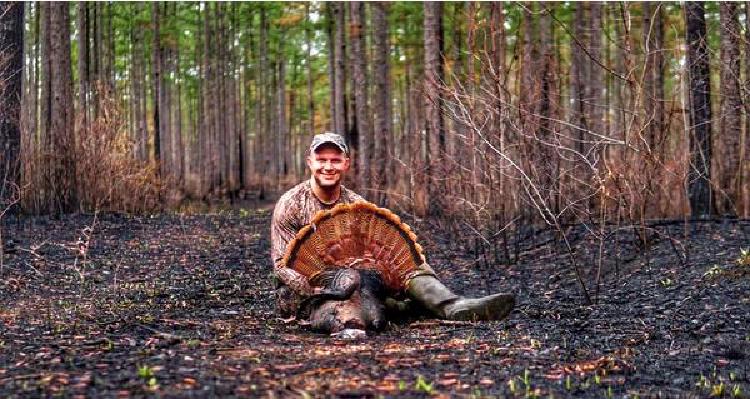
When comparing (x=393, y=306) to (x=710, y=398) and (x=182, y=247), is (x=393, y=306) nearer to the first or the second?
(x=710, y=398)

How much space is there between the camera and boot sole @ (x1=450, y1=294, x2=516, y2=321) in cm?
614

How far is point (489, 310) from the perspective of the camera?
6.17 meters

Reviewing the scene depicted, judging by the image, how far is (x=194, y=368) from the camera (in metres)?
4.47

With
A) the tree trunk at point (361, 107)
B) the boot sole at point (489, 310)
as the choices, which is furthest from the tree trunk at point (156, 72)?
the boot sole at point (489, 310)

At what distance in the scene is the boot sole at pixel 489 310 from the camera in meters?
6.14

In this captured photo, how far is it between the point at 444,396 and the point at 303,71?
36.0 meters

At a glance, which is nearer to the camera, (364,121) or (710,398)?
(710,398)

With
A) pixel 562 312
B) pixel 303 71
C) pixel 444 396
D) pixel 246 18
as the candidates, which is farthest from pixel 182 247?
pixel 303 71

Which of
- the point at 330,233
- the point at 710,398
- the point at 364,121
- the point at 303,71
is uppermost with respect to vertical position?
the point at 303,71

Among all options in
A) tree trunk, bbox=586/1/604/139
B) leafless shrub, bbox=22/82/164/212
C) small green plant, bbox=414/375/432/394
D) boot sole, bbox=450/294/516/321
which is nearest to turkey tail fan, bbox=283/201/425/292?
boot sole, bbox=450/294/516/321

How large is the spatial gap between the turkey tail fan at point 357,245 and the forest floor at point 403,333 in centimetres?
41

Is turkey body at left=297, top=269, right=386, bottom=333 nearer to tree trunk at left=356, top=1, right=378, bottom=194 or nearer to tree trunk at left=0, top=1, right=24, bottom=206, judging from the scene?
tree trunk at left=0, top=1, right=24, bottom=206

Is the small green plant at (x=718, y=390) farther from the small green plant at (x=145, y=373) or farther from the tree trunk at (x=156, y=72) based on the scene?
the tree trunk at (x=156, y=72)

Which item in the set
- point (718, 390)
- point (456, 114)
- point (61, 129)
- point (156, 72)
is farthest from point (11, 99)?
point (718, 390)
